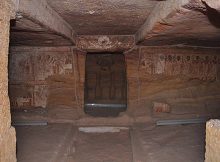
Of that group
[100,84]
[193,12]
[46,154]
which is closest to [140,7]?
[193,12]

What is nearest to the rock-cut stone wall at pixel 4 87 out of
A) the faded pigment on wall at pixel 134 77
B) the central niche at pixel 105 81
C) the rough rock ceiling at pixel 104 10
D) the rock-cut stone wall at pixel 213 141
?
the rough rock ceiling at pixel 104 10

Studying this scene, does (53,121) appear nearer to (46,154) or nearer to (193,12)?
(46,154)

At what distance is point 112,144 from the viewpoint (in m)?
4.41

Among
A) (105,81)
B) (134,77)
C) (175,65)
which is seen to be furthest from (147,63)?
(105,81)

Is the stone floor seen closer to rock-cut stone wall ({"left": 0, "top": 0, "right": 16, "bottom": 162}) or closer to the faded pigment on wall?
the faded pigment on wall

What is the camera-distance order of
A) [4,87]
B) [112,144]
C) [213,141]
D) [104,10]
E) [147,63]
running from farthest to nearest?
[147,63], [112,144], [104,10], [213,141], [4,87]

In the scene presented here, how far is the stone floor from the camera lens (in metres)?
3.36

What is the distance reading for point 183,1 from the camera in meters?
1.85

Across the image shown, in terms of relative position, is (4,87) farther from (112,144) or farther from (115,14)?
(112,144)

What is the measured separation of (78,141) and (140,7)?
2478mm

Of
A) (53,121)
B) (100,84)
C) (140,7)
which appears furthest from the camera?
(100,84)

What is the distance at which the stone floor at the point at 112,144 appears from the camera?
3.36 metres

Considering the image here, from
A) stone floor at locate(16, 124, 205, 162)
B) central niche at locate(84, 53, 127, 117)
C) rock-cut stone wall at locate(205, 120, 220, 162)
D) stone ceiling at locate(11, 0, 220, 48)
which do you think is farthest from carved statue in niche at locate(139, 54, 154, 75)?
rock-cut stone wall at locate(205, 120, 220, 162)

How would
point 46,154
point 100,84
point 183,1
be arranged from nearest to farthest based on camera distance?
point 183,1 → point 46,154 → point 100,84
